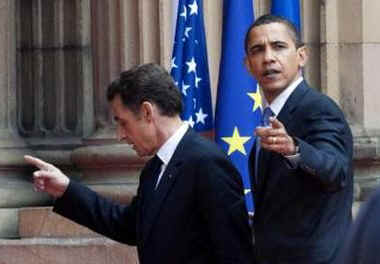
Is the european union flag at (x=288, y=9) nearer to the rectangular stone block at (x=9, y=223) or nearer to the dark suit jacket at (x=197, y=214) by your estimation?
the rectangular stone block at (x=9, y=223)

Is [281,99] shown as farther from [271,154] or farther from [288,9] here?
[288,9]

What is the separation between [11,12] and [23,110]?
683 millimetres

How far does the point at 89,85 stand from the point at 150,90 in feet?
12.4

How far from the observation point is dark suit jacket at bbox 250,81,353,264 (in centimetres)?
417

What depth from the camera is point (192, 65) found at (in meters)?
6.69

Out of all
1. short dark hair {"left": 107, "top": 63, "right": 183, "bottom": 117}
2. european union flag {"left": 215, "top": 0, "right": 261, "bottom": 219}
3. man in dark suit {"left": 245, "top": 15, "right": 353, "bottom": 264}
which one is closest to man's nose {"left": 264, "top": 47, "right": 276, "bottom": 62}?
man in dark suit {"left": 245, "top": 15, "right": 353, "bottom": 264}

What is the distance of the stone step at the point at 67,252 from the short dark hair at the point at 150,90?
114 inches

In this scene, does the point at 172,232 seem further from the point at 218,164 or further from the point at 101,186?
the point at 101,186

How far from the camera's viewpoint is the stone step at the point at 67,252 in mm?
7234

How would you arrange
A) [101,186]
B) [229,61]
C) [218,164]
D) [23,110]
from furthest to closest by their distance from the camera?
[23,110] < [101,186] < [229,61] < [218,164]

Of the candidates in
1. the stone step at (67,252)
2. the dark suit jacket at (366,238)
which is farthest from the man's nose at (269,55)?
the stone step at (67,252)

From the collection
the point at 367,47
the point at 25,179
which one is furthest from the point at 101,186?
the point at 367,47

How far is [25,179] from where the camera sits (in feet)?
26.2

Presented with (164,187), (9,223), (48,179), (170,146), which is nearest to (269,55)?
(170,146)
